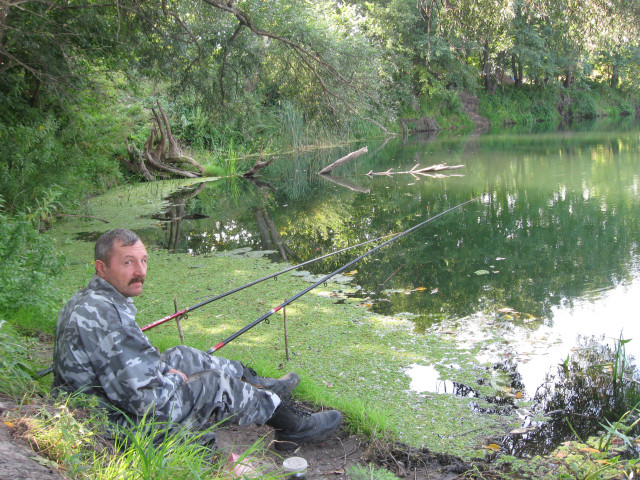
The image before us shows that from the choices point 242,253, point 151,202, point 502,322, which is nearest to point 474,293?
point 502,322

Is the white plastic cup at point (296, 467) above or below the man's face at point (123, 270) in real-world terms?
below

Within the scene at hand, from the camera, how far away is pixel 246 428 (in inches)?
127

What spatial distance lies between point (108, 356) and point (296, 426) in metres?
1.09

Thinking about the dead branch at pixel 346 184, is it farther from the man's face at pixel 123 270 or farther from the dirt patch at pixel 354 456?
the man's face at pixel 123 270

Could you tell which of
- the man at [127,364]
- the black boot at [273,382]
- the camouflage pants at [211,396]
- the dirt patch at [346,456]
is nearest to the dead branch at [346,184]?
the black boot at [273,382]

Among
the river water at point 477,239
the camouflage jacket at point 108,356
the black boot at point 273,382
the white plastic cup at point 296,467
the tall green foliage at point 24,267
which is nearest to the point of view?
the camouflage jacket at point 108,356

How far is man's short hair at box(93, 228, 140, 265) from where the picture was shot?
8.06ft

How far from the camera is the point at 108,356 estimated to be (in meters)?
2.31

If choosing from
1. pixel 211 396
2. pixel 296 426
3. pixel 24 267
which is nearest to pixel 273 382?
pixel 296 426

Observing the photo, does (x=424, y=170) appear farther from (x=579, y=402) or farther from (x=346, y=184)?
(x=579, y=402)

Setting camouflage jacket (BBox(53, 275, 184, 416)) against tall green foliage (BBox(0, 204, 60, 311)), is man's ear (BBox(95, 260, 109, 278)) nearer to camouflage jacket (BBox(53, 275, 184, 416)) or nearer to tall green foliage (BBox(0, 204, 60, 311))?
camouflage jacket (BBox(53, 275, 184, 416))

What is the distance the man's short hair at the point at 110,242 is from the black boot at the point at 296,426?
3.66ft

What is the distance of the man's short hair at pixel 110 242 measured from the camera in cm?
246

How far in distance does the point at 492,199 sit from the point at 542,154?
7.60 meters
